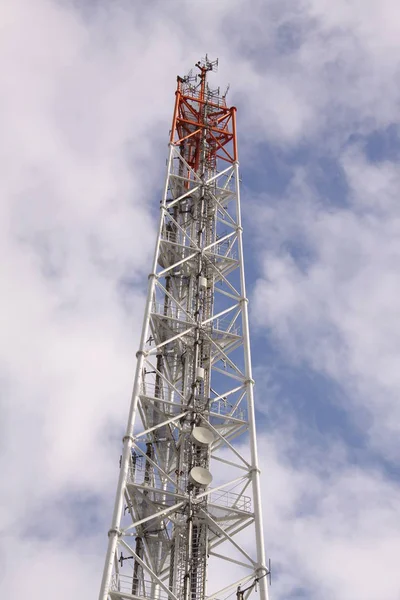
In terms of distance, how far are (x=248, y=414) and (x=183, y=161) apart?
17.6 m

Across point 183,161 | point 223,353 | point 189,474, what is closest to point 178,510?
point 189,474

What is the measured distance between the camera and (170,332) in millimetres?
42594

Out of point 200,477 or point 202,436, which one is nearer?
point 200,477

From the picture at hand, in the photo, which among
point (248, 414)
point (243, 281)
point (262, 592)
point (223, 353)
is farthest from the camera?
point (243, 281)

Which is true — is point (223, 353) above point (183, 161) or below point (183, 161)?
below

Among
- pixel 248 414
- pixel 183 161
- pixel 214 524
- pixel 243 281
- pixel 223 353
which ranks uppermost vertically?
pixel 183 161

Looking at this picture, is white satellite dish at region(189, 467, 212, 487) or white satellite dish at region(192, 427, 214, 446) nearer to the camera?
white satellite dish at region(189, 467, 212, 487)

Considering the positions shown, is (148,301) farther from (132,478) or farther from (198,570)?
(198,570)

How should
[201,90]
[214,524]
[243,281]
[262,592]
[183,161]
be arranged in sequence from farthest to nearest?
[201,90] → [183,161] → [243,281] → [214,524] → [262,592]

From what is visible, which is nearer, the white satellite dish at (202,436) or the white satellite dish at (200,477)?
the white satellite dish at (200,477)

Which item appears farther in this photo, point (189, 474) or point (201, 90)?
point (201, 90)

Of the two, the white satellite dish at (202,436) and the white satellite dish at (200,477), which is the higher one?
the white satellite dish at (202,436)

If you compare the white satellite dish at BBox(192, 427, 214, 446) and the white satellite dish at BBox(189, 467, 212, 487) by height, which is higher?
the white satellite dish at BBox(192, 427, 214, 446)

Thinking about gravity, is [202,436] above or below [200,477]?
above
